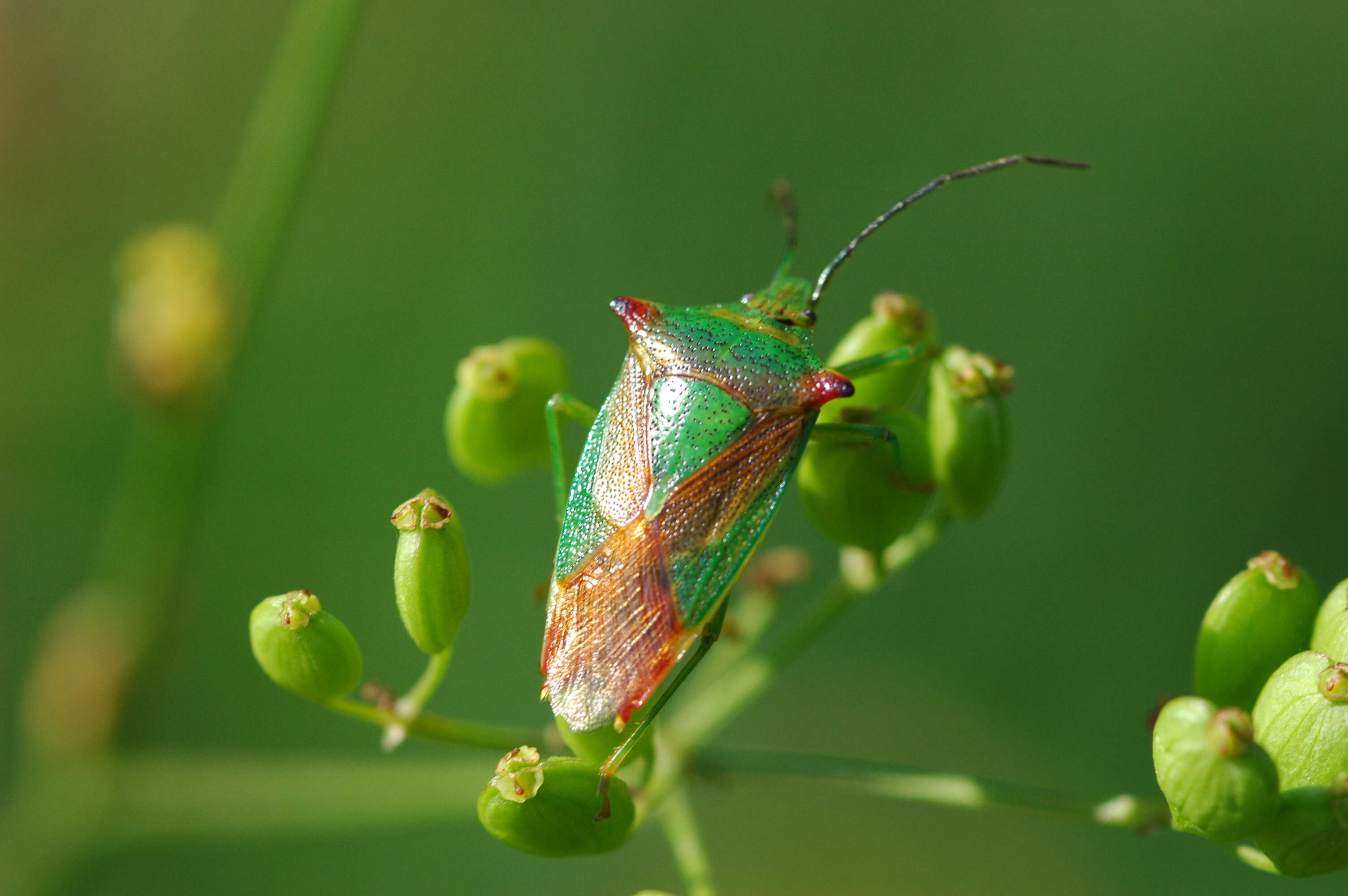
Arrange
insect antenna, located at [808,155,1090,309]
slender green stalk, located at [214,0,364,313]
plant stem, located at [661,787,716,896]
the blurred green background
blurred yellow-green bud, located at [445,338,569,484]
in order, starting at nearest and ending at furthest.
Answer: plant stem, located at [661,787,716,896] → blurred yellow-green bud, located at [445,338,569,484] → insect antenna, located at [808,155,1090,309] → slender green stalk, located at [214,0,364,313] → the blurred green background

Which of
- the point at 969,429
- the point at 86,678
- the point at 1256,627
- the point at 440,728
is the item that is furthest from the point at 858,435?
the point at 86,678

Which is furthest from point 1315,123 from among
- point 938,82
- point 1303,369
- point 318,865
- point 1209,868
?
point 318,865

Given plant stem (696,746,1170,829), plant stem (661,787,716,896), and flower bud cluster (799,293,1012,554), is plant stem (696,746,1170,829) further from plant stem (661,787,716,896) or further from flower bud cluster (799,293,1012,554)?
flower bud cluster (799,293,1012,554)

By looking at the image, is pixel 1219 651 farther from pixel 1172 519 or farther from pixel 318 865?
pixel 318 865

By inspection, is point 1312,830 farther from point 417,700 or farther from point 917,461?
point 417,700

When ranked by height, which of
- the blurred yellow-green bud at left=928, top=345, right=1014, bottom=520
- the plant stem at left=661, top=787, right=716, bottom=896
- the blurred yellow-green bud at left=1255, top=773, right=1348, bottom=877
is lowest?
the plant stem at left=661, top=787, right=716, bottom=896

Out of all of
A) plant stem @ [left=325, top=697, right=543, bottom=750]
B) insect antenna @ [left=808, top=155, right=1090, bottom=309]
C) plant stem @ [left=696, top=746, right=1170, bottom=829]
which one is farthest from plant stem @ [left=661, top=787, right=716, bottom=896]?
insect antenna @ [left=808, top=155, right=1090, bottom=309]
